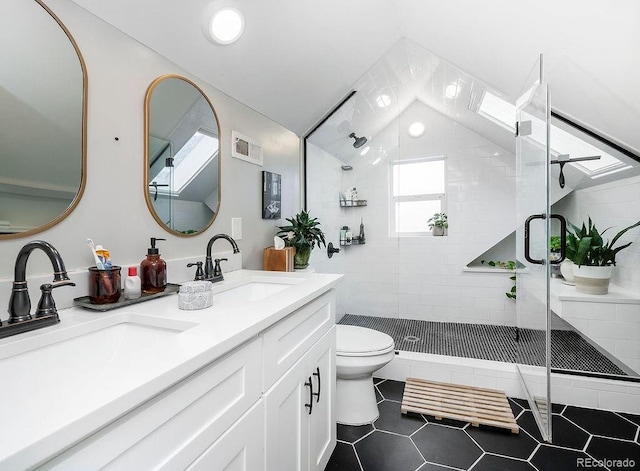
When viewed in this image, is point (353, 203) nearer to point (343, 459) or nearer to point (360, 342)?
point (360, 342)

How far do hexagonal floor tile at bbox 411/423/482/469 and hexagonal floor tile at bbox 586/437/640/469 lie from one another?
544mm

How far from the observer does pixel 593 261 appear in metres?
2.16

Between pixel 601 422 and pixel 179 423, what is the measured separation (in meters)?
2.29

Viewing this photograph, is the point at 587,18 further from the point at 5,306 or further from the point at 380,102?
the point at 5,306

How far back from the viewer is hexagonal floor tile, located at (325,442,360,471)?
1.43 meters

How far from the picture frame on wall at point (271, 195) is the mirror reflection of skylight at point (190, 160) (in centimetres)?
46

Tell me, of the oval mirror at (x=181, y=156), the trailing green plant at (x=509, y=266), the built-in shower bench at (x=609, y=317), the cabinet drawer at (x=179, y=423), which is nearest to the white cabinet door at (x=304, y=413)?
the cabinet drawer at (x=179, y=423)

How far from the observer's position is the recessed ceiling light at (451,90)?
106 inches

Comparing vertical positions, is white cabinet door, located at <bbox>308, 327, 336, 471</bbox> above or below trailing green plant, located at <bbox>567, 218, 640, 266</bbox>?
below

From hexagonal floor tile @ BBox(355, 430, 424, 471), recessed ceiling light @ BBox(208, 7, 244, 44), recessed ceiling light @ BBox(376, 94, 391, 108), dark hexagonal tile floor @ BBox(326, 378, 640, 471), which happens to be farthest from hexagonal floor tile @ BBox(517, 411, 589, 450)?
recessed ceiling light @ BBox(376, 94, 391, 108)

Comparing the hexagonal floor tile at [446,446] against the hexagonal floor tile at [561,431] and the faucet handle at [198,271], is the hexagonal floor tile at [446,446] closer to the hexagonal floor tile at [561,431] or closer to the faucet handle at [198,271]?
the hexagonal floor tile at [561,431]

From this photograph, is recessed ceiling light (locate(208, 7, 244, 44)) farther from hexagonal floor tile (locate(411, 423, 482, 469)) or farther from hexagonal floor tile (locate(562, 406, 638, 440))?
hexagonal floor tile (locate(562, 406, 638, 440))

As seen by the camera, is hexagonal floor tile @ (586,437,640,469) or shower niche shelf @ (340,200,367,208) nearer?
A: hexagonal floor tile @ (586,437,640,469)

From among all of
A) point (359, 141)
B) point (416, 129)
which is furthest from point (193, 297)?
point (416, 129)
